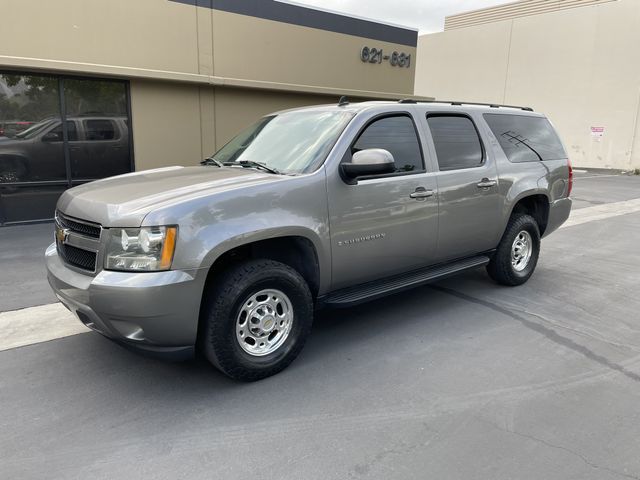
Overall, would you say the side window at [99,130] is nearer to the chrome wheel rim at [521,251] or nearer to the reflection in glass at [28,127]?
the reflection in glass at [28,127]

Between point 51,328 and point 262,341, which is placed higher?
point 262,341

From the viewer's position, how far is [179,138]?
10898 mm

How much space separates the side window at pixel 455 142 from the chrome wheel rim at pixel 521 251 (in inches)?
49.0

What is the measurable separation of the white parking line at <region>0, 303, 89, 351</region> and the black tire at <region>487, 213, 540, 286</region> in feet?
14.1

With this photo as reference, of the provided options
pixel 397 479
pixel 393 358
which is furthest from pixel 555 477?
pixel 393 358

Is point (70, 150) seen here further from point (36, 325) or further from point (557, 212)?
point (557, 212)

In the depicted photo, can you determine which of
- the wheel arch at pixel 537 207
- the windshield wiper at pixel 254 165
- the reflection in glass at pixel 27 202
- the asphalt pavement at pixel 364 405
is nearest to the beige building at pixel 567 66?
the wheel arch at pixel 537 207

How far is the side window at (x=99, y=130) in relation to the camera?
31.6 feet

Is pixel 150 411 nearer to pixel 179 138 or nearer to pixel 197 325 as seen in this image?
pixel 197 325

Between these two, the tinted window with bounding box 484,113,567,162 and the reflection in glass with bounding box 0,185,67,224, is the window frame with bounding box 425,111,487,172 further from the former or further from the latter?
the reflection in glass with bounding box 0,185,67,224

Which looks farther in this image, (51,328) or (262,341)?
(51,328)

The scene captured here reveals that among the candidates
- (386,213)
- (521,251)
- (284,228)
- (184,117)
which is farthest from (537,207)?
(184,117)

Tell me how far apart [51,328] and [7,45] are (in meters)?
6.42

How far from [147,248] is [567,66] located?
2596 cm
